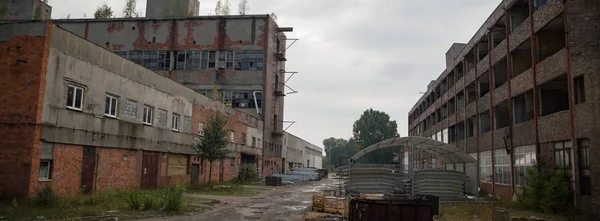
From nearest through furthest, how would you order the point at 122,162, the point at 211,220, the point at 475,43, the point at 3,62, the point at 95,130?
the point at 211,220 < the point at 3,62 < the point at 95,130 < the point at 122,162 < the point at 475,43

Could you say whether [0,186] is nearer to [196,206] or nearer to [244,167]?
[196,206]

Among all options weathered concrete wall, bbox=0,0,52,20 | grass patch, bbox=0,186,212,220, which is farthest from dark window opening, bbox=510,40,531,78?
weathered concrete wall, bbox=0,0,52,20

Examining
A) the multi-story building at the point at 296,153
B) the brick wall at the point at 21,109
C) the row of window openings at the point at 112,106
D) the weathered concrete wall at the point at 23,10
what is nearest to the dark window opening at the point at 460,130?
the row of window openings at the point at 112,106

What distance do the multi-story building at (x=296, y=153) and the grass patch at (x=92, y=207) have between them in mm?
41548

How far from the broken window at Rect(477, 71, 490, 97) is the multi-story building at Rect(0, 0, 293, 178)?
2271 cm

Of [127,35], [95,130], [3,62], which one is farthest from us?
[127,35]

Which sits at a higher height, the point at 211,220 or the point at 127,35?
the point at 127,35

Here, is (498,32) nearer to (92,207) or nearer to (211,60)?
(92,207)

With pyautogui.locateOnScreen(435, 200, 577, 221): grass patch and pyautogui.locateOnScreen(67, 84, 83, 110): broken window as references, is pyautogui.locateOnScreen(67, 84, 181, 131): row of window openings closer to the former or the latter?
pyautogui.locateOnScreen(67, 84, 83, 110): broken window

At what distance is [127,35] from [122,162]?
30637 millimetres

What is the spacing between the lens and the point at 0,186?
621 inches

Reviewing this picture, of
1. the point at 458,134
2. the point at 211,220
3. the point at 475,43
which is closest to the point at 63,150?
the point at 211,220

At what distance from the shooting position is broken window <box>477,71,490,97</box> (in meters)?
31.0

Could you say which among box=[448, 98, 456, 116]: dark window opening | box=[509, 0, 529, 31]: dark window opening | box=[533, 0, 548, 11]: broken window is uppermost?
box=[509, 0, 529, 31]: dark window opening
